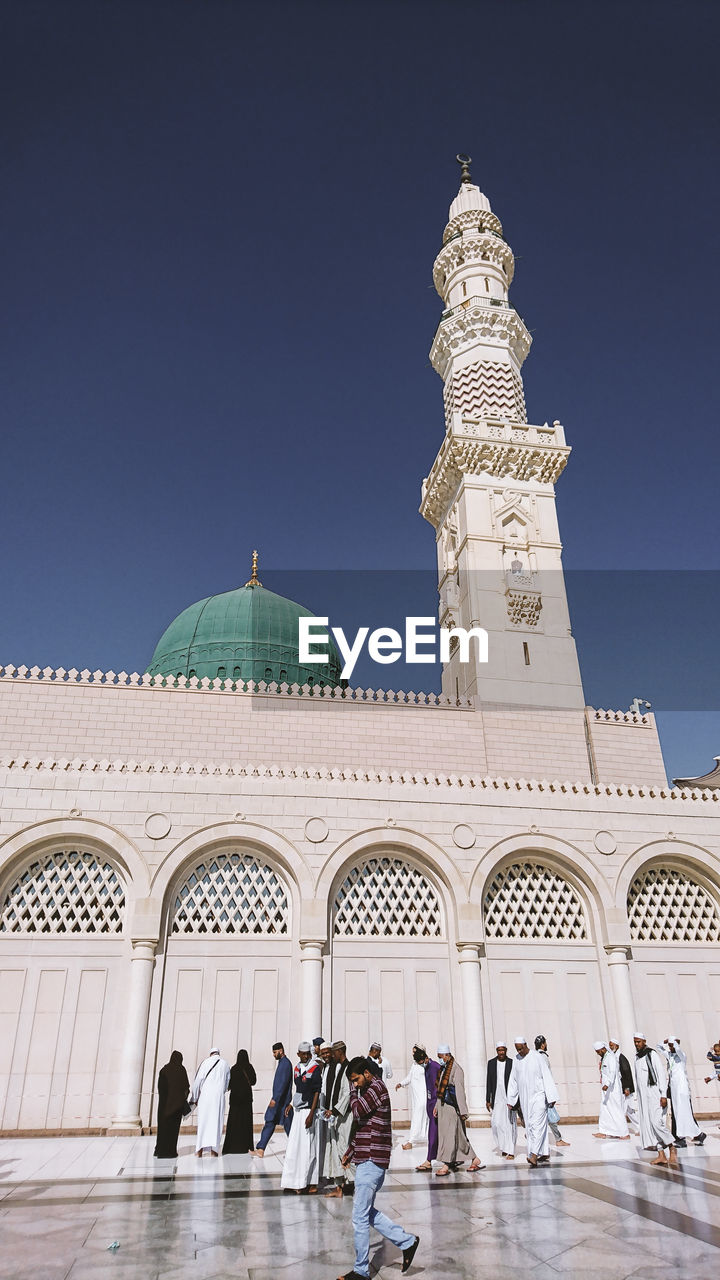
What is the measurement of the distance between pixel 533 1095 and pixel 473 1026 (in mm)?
3564

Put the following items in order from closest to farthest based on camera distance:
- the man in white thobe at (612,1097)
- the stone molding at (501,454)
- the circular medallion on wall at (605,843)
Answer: the man in white thobe at (612,1097) < the circular medallion on wall at (605,843) < the stone molding at (501,454)

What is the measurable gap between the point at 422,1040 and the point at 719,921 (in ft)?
20.3

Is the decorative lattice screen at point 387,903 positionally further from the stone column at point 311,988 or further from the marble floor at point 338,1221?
the marble floor at point 338,1221

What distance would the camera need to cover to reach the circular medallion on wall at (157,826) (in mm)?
12680

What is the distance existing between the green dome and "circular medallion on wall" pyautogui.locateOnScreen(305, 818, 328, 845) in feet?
39.7

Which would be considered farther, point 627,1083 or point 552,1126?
point 627,1083

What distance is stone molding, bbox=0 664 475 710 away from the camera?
17.4 metres

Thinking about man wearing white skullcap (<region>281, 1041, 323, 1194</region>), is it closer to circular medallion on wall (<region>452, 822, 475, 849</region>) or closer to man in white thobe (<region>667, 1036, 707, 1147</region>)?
man in white thobe (<region>667, 1036, 707, 1147</region>)

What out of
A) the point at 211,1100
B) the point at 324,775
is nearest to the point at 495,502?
the point at 324,775

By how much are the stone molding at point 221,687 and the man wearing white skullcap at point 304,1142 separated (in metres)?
11.0

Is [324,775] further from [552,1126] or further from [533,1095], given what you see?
[552,1126]

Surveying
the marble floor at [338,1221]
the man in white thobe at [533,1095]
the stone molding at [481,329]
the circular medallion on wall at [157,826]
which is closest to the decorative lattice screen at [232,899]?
the circular medallion on wall at [157,826]

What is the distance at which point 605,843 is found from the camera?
1434 cm

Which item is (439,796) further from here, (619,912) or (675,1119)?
(675,1119)
